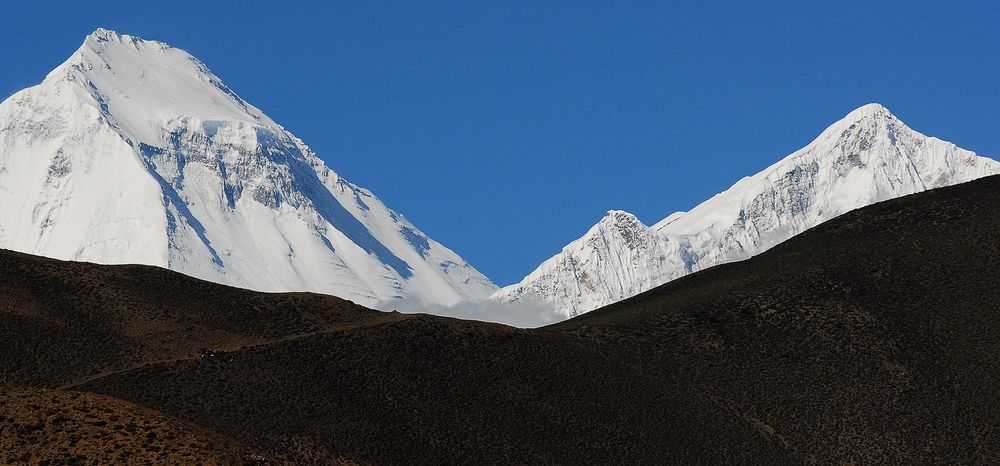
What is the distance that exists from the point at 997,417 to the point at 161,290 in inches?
2875

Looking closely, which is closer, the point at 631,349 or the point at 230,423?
the point at 230,423

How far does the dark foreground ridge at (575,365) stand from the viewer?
110562 millimetres

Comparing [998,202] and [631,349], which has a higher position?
[998,202]

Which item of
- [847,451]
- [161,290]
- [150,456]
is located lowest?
[150,456]

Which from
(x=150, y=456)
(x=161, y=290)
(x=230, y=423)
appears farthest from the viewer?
(x=161, y=290)

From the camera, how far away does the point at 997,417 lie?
405 ft

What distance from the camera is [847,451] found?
122 m

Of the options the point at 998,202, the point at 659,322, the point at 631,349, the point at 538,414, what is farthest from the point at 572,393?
the point at 998,202

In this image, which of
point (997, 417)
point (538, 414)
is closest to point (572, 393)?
point (538, 414)

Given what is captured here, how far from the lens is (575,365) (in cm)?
13038

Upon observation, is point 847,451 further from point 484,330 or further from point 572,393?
point 484,330

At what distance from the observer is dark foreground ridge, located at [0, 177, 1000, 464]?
363ft

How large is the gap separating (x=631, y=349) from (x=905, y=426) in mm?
26701

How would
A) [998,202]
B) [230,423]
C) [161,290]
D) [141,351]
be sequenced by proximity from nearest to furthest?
[230,423]
[141,351]
[161,290]
[998,202]
